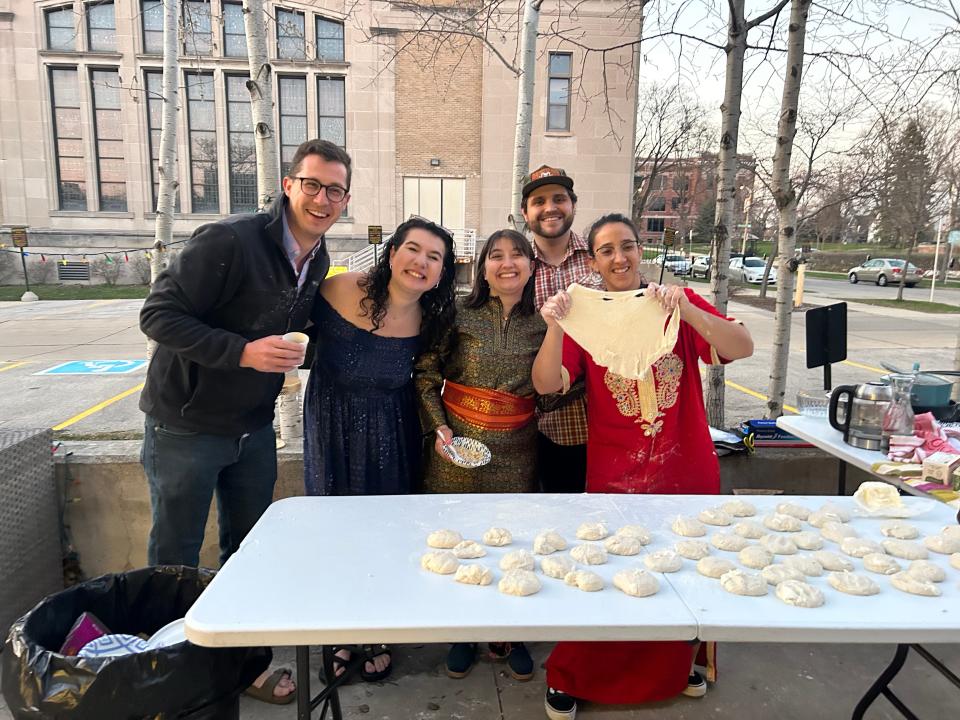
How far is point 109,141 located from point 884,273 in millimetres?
33884

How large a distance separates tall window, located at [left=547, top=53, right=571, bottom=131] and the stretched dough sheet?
1897 centimetres

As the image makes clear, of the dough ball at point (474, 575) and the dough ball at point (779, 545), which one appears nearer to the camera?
the dough ball at point (474, 575)

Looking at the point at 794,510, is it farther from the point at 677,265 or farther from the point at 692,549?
the point at 677,265

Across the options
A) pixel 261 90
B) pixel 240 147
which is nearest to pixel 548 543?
pixel 261 90

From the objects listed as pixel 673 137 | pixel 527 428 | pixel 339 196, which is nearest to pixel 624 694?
pixel 527 428

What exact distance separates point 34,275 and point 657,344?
2464cm

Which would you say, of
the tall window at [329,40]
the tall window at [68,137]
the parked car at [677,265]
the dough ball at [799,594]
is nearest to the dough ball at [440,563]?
the dough ball at [799,594]

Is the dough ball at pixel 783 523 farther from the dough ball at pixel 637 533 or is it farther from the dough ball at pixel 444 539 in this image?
the dough ball at pixel 444 539

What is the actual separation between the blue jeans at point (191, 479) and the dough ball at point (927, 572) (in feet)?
7.46

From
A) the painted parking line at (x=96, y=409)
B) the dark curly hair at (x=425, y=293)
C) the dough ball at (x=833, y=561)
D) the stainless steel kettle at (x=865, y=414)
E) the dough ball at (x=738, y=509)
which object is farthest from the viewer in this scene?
the painted parking line at (x=96, y=409)

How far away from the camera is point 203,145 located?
70.3 feet

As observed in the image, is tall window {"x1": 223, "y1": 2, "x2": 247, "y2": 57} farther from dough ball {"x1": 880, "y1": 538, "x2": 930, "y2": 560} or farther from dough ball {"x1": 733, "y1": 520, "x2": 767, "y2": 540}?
dough ball {"x1": 880, "y1": 538, "x2": 930, "y2": 560}

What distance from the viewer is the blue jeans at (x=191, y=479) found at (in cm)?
231

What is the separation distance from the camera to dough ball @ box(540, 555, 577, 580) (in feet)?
5.72
